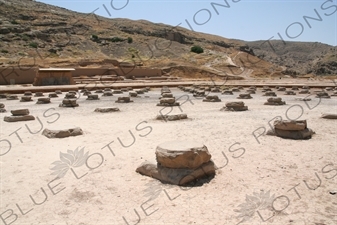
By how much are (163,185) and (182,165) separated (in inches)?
16.8

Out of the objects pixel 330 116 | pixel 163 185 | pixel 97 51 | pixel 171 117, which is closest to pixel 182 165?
pixel 163 185

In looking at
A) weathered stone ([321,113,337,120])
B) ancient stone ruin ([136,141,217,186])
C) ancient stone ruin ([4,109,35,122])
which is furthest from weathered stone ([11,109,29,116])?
weathered stone ([321,113,337,120])

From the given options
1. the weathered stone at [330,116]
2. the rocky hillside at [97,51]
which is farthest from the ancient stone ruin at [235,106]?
the rocky hillside at [97,51]

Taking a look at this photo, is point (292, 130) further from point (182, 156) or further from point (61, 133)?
point (61, 133)

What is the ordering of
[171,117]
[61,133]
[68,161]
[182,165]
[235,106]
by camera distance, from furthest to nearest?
[235,106] → [171,117] → [61,133] → [68,161] → [182,165]

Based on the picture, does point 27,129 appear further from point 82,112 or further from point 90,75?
point 90,75

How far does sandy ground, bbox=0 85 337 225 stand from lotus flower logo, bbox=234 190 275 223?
0.04 feet

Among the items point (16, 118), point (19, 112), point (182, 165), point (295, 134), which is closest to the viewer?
point (182, 165)

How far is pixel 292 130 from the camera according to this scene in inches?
277

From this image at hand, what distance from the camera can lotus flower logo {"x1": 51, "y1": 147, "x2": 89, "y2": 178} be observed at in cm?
509

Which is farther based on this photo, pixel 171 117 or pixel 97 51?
pixel 97 51

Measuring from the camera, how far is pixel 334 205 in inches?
150

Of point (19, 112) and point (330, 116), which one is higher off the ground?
point (19, 112)

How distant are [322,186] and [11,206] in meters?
4.35
